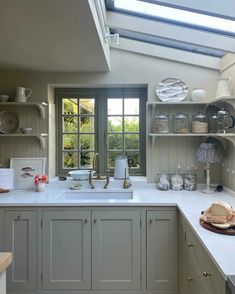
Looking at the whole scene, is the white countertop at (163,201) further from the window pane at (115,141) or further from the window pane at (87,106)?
the window pane at (87,106)

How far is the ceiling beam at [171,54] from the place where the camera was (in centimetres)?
280

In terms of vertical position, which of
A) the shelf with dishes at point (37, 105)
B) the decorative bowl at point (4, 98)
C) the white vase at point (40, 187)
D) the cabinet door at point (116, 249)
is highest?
the decorative bowl at point (4, 98)

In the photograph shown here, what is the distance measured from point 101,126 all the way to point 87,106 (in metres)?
0.29

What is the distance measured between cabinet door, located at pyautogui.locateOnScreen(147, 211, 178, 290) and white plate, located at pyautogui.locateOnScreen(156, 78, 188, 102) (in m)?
1.21

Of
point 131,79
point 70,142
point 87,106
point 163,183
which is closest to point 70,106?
point 87,106

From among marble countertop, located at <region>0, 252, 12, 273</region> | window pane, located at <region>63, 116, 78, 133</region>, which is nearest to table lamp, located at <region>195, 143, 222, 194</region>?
window pane, located at <region>63, 116, 78, 133</region>

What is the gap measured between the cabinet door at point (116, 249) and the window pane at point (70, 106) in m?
1.38

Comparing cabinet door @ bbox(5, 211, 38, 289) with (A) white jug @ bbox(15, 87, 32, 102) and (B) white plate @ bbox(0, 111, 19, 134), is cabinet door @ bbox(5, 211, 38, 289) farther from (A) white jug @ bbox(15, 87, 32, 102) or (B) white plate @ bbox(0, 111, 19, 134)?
(A) white jug @ bbox(15, 87, 32, 102)

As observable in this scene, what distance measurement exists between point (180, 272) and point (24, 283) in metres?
1.34

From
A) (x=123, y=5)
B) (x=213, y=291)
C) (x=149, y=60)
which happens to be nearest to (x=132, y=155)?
(x=149, y=60)

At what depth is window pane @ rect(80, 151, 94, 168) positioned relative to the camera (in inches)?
127

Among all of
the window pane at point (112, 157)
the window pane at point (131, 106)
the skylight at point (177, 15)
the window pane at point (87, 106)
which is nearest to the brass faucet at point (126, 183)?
the window pane at point (112, 157)

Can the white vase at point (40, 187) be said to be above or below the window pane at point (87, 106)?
below

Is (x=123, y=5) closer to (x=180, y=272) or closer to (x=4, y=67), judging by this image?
(x=4, y=67)
